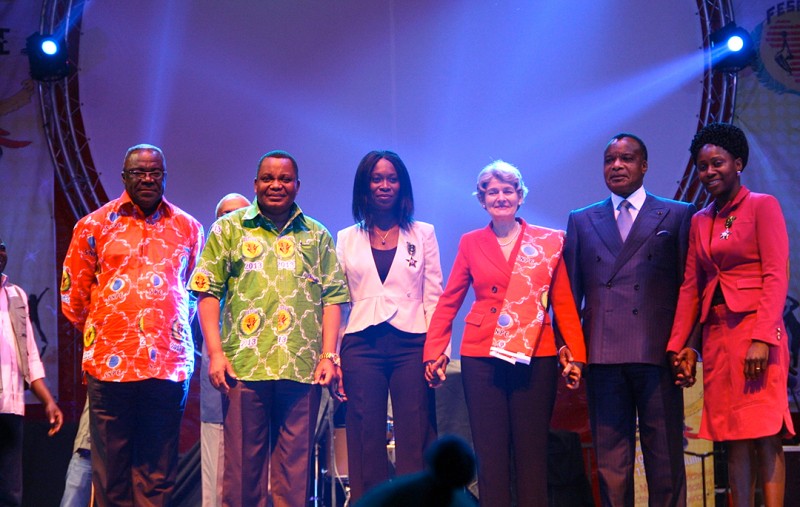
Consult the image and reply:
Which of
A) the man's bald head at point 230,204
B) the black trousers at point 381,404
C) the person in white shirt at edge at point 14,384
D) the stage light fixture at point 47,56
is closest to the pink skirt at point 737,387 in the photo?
the black trousers at point 381,404

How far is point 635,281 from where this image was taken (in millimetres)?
3264

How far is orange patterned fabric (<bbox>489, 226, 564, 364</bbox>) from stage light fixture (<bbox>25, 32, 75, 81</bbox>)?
3294 mm

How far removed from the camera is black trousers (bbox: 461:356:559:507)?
328 cm

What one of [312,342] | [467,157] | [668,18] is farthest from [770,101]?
[312,342]

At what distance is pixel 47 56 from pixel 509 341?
11.7 ft

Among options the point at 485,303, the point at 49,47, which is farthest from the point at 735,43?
the point at 49,47

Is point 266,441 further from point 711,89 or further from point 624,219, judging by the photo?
point 711,89

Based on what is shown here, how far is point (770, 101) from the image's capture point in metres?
5.19

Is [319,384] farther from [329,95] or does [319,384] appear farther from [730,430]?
[329,95]

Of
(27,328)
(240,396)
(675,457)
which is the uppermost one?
(27,328)

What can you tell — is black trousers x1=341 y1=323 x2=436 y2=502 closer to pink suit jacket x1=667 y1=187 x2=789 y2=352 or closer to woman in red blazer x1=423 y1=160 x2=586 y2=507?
woman in red blazer x1=423 y1=160 x2=586 y2=507

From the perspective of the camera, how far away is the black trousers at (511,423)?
10.7ft

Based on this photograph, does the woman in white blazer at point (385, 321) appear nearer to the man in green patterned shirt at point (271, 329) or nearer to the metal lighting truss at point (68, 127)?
the man in green patterned shirt at point (271, 329)

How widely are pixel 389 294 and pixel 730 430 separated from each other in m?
1.45
